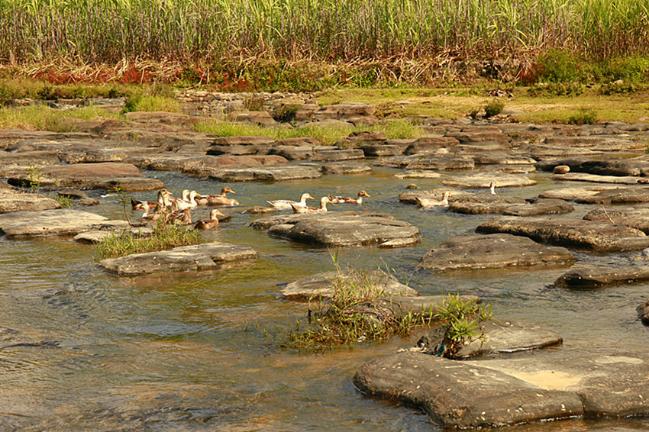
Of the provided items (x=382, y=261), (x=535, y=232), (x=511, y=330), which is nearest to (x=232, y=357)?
(x=511, y=330)

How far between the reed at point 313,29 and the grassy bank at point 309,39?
0.10 feet

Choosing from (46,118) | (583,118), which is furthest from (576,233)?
(46,118)

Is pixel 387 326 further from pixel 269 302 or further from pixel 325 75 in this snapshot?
pixel 325 75

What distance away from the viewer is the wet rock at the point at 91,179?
13141 millimetres

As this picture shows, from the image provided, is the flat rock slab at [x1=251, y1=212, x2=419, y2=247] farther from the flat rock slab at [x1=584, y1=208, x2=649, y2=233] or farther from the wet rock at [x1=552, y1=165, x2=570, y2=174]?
the wet rock at [x1=552, y1=165, x2=570, y2=174]

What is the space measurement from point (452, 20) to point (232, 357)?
25.8 meters

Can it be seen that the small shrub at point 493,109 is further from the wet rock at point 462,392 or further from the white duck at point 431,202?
the wet rock at point 462,392

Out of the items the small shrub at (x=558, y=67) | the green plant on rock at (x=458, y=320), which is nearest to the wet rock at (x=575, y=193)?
the green plant on rock at (x=458, y=320)

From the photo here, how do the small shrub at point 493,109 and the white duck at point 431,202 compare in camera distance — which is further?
the small shrub at point 493,109

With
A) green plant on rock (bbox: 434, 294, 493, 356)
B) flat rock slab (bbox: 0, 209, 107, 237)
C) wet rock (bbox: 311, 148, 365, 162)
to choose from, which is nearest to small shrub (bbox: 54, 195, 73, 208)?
flat rock slab (bbox: 0, 209, 107, 237)

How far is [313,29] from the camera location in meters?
31.6

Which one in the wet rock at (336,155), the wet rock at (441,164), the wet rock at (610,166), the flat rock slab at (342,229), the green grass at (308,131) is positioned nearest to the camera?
the flat rock slab at (342,229)

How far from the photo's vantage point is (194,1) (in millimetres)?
32656

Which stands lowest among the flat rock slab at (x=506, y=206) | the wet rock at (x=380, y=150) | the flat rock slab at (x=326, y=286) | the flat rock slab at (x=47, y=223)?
the wet rock at (x=380, y=150)
